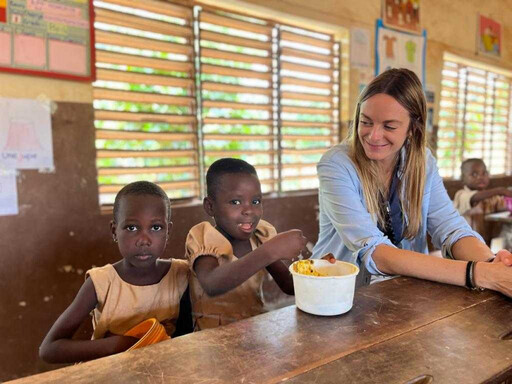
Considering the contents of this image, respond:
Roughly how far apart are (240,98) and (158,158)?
755 millimetres

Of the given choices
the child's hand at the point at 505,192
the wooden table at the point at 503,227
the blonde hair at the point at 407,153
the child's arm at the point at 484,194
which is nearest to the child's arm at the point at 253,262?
the blonde hair at the point at 407,153

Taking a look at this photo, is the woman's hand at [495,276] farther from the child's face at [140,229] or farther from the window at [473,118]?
the window at [473,118]

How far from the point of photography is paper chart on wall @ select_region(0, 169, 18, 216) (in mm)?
2105

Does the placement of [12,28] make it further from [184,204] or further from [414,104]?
[414,104]

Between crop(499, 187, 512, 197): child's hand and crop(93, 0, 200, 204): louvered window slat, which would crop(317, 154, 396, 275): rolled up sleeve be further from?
crop(499, 187, 512, 197): child's hand

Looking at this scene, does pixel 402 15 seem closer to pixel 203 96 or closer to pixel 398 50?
pixel 398 50

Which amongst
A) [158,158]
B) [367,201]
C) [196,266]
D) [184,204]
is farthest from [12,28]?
[367,201]

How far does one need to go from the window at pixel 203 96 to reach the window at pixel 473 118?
174 cm

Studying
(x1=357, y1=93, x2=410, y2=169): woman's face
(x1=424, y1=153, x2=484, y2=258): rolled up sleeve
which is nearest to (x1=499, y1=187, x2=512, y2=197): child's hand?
(x1=424, y1=153, x2=484, y2=258): rolled up sleeve

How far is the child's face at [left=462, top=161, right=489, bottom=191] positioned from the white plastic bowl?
3387 millimetres

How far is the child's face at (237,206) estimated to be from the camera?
1.61 meters

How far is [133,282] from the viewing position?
1.51m

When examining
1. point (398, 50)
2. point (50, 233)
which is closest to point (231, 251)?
point (50, 233)

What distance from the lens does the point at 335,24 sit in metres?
3.44
